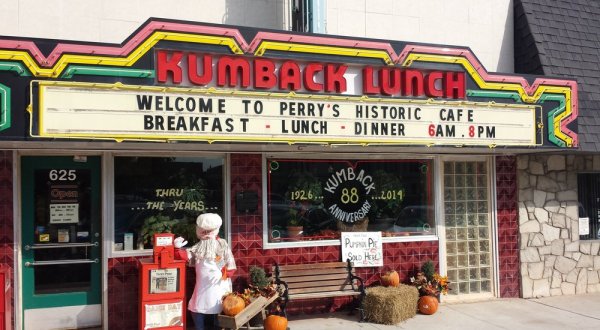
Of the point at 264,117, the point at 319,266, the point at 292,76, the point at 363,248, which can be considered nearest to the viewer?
the point at 264,117

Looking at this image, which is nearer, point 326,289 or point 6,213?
point 6,213

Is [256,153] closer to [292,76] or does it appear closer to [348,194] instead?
[292,76]

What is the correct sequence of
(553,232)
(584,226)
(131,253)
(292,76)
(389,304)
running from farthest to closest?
(584,226)
(553,232)
(389,304)
(131,253)
(292,76)

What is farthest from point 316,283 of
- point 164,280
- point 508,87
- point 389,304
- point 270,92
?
point 508,87

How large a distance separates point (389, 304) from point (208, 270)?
2.55 m

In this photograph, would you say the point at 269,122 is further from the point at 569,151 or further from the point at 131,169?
the point at 569,151

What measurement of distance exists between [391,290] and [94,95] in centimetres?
468

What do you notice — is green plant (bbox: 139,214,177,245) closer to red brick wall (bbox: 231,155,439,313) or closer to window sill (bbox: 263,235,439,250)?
red brick wall (bbox: 231,155,439,313)

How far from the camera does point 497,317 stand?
317 inches

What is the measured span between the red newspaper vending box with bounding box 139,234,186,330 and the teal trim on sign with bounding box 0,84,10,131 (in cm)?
213

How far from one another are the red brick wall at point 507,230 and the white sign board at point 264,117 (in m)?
1.27

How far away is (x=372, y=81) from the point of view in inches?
289

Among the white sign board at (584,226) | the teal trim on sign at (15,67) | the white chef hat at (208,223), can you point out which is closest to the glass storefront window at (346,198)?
the white chef hat at (208,223)

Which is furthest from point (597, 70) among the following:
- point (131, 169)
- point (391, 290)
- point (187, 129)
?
point (131, 169)
